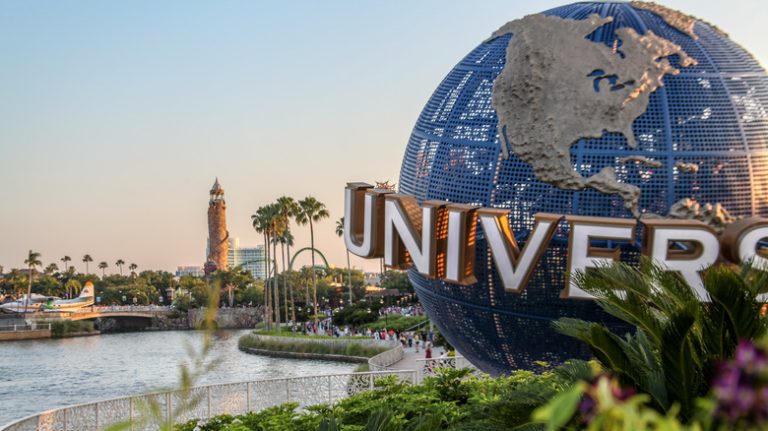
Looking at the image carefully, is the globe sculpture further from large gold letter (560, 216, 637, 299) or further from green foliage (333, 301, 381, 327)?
green foliage (333, 301, 381, 327)

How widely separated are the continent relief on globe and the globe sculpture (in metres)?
0.02

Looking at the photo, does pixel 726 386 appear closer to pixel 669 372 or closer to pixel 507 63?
pixel 669 372

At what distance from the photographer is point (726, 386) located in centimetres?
277

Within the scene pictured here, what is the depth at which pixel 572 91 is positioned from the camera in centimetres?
1441

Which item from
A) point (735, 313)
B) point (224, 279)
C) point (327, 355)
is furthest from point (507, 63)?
point (224, 279)

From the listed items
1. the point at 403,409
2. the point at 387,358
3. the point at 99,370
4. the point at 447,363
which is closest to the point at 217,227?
the point at 99,370

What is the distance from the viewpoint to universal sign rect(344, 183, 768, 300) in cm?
1317


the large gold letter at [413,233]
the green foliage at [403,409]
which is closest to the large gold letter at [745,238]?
the green foliage at [403,409]

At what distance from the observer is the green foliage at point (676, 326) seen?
26.2ft

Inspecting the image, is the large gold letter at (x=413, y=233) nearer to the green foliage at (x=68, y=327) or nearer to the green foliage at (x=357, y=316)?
the green foliage at (x=357, y=316)

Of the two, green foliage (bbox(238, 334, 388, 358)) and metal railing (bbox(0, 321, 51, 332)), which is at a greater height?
green foliage (bbox(238, 334, 388, 358))

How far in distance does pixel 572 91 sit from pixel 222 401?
7.92 meters

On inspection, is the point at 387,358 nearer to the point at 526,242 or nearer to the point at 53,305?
the point at 526,242

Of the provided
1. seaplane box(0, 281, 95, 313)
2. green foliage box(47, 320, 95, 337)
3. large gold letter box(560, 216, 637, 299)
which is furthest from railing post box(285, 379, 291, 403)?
seaplane box(0, 281, 95, 313)
